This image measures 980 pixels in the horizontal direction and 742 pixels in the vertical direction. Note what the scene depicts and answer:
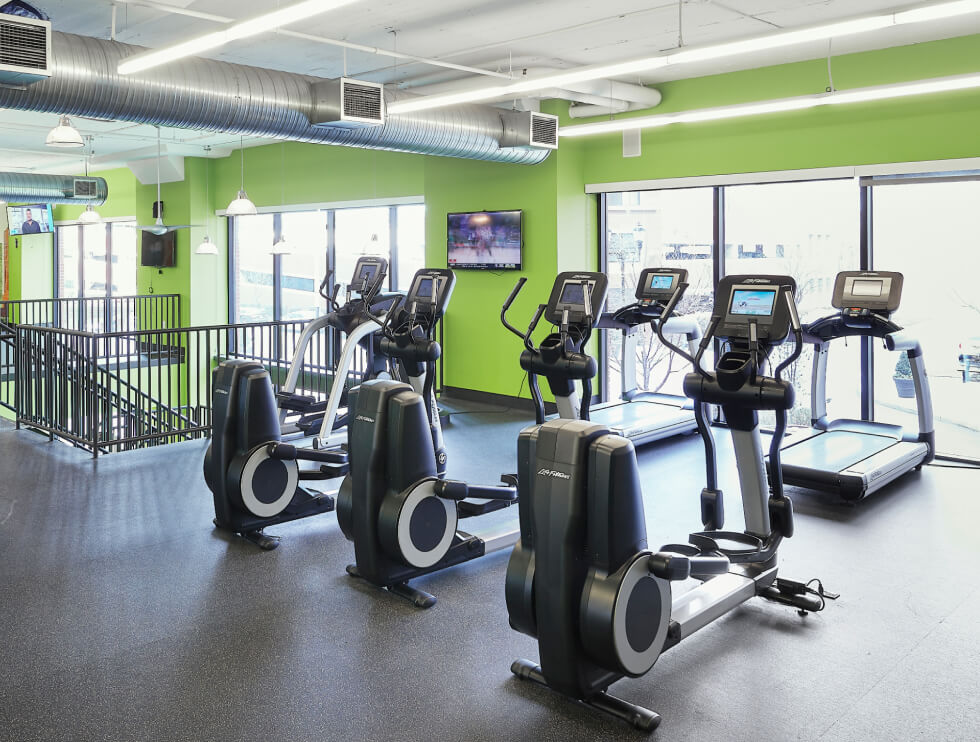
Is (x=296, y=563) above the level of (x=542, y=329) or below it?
below

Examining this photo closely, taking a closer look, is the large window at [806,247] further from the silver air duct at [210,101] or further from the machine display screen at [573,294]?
the machine display screen at [573,294]

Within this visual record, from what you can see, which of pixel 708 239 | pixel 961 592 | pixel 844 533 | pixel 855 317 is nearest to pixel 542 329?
pixel 708 239

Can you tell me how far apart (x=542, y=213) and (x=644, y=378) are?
2.07 meters

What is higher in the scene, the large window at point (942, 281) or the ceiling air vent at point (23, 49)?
the ceiling air vent at point (23, 49)

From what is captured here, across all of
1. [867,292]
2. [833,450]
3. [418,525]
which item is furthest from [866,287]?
[418,525]

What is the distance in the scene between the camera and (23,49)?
483 centimetres

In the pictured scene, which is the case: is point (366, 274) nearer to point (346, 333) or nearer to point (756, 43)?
point (346, 333)

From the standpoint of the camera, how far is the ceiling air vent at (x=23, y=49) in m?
4.76

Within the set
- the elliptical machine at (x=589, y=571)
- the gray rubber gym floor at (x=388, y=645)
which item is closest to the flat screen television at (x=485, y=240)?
the gray rubber gym floor at (x=388, y=645)

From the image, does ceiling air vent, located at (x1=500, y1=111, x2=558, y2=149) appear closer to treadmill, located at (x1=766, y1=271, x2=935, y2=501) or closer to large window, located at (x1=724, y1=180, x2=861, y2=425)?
large window, located at (x1=724, y1=180, x2=861, y2=425)

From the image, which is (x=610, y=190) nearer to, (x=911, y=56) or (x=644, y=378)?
(x=644, y=378)

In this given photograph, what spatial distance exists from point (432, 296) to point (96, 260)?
13.4 meters

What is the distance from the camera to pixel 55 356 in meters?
7.78

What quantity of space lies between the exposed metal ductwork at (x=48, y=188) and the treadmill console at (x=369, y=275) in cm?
846
